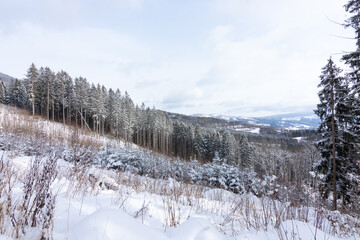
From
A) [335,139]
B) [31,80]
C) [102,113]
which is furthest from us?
[102,113]

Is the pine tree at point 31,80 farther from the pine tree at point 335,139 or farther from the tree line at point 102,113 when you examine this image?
the pine tree at point 335,139

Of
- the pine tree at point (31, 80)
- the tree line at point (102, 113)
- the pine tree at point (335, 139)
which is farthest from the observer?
the tree line at point (102, 113)

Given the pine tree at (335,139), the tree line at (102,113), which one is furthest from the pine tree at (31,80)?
the pine tree at (335,139)

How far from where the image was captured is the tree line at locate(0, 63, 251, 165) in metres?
37.2

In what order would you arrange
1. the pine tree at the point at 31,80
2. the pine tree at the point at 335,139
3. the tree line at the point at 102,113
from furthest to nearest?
the tree line at the point at 102,113, the pine tree at the point at 31,80, the pine tree at the point at 335,139

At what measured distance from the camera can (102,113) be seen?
38.8 metres

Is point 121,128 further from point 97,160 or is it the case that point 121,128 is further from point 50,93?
point 97,160

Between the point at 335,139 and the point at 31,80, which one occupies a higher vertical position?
the point at 31,80

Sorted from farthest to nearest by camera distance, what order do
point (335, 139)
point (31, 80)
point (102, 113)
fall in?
1. point (102, 113)
2. point (31, 80)
3. point (335, 139)

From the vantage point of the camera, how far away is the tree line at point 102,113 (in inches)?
1463

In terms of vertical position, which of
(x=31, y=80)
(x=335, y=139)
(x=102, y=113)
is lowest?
(x=335, y=139)

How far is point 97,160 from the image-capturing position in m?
12.5

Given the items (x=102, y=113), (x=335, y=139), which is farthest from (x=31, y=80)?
(x=335, y=139)

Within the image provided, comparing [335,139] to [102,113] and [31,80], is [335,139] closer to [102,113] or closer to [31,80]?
A: [102,113]
